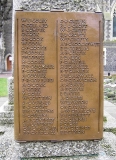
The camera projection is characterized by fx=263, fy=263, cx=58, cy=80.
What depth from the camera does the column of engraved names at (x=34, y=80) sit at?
3424 millimetres

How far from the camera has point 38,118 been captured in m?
3.55

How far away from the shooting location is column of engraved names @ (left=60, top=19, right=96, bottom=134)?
3.46 meters

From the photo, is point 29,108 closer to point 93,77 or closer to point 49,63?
point 49,63

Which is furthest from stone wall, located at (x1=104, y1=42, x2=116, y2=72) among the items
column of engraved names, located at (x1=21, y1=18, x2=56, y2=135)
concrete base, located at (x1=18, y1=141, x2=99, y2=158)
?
column of engraved names, located at (x1=21, y1=18, x2=56, y2=135)

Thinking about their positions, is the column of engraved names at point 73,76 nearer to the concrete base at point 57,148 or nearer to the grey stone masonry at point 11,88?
the concrete base at point 57,148

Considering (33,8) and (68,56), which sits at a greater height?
(33,8)

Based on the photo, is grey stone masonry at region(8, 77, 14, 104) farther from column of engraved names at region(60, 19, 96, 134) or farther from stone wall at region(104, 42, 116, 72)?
stone wall at region(104, 42, 116, 72)

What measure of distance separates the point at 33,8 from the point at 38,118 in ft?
4.86

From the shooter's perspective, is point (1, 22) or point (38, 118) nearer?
point (38, 118)

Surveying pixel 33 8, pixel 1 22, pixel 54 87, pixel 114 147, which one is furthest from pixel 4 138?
pixel 1 22

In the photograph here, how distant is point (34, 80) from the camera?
350 cm

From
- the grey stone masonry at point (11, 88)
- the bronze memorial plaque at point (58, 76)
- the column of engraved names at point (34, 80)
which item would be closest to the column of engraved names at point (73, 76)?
the bronze memorial plaque at point (58, 76)

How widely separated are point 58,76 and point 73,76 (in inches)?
8.0

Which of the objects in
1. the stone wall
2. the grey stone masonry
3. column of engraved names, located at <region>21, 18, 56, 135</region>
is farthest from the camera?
the stone wall
